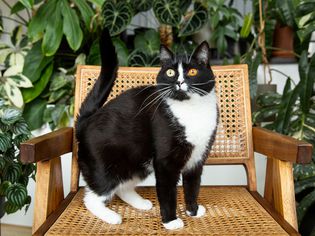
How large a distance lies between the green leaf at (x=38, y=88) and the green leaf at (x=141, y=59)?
395 mm

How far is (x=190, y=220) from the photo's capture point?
3.09ft

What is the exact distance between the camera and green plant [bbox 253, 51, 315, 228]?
4.15ft

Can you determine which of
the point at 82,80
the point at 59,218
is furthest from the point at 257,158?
the point at 59,218

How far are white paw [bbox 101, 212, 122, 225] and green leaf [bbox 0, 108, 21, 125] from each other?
54 centimetres

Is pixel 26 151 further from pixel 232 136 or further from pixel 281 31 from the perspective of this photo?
pixel 281 31

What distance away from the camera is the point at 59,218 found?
908 millimetres

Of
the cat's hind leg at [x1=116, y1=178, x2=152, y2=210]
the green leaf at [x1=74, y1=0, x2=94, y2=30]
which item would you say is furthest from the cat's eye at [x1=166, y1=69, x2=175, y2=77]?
the green leaf at [x1=74, y1=0, x2=94, y2=30]

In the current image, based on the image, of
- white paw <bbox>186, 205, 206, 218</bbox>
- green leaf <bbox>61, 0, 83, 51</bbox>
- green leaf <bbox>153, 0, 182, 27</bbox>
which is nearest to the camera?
white paw <bbox>186, 205, 206, 218</bbox>

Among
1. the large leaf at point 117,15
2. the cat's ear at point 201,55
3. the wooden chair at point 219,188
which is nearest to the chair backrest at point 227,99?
the wooden chair at point 219,188

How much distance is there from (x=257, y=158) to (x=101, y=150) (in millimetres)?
940

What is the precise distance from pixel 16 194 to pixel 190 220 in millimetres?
642

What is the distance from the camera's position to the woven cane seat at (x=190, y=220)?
0.84 m

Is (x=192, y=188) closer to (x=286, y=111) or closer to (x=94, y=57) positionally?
(x=286, y=111)

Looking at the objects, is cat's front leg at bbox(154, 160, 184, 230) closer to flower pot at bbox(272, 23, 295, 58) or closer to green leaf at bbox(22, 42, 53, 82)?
green leaf at bbox(22, 42, 53, 82)
